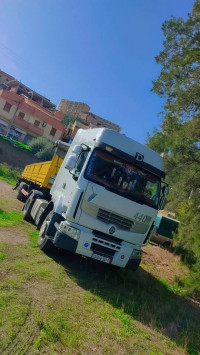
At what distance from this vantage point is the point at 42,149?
3959 centimetres

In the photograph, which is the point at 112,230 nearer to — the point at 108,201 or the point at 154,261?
the point at 108,201

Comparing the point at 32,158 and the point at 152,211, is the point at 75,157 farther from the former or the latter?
the point at 32,158

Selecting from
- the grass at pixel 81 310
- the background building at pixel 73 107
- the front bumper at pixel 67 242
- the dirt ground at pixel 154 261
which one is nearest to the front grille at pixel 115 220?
the front bumper at pixel 67 242

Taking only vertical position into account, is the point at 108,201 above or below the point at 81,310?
above

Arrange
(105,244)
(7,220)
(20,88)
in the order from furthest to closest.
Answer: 1. (20,88)
2. (7,220)
3. (105,244)

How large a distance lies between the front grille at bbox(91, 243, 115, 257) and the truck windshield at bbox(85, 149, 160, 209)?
121 cm

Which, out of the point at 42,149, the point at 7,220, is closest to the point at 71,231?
the point at 7,220

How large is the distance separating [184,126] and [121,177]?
607 centimetres

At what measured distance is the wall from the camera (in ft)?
115

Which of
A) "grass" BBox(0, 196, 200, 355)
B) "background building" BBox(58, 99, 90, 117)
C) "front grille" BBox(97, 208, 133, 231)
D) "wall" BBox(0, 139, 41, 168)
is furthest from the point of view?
"background building" BBox(58, 99, 90, 117)

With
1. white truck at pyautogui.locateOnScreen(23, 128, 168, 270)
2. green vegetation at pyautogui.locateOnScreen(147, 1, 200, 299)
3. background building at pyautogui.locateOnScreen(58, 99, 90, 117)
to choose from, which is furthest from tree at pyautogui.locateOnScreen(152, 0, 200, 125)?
background building at pyautogui.locateOnScreen(58, 99, 90, 117)

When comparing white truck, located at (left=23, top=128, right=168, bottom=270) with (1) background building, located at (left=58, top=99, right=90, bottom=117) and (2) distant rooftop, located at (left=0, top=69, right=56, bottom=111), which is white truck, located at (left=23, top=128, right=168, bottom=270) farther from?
(1) background building, located at (left=58, top=99, right=90, bottom=117)

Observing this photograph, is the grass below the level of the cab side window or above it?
below

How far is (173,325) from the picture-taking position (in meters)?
5.20
